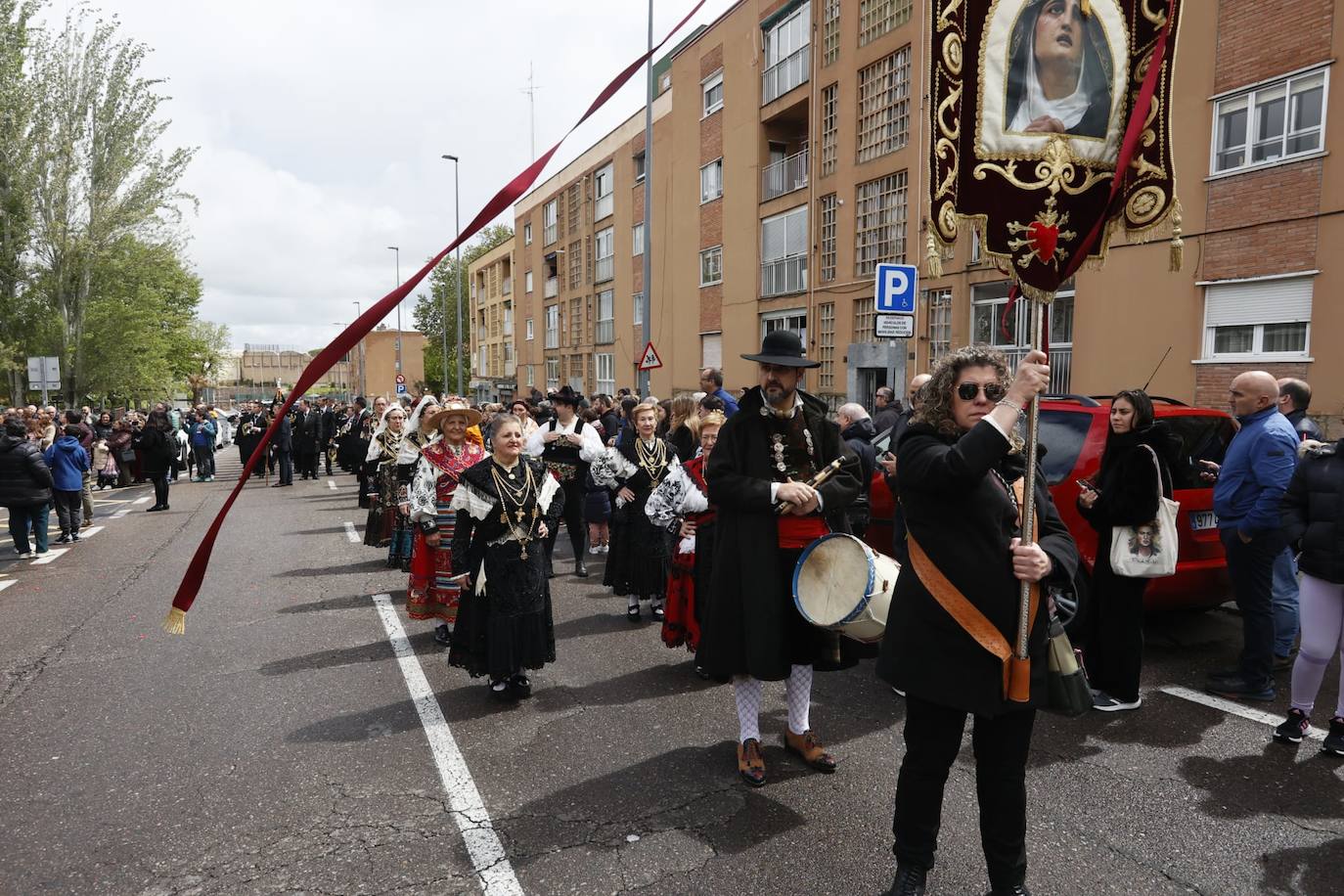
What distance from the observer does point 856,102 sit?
1970 cm

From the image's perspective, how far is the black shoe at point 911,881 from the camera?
9.54 ft

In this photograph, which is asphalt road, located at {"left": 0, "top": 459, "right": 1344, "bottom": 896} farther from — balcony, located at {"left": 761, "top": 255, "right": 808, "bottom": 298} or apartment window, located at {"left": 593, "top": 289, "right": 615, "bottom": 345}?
apartment window, located at {"left": 593, "top": 289, "right": 615, "bottom": 345}

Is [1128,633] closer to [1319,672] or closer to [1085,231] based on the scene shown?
[1319,672]

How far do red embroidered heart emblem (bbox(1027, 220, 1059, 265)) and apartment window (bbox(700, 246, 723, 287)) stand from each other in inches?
921

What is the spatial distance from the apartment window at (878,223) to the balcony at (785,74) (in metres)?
4.17

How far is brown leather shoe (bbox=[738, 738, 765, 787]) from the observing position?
3.93m

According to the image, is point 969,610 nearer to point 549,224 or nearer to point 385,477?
point 385,477

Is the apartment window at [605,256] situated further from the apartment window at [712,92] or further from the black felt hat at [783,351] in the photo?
the black felt hat at [783,351]

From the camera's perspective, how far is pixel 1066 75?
9.92 feet

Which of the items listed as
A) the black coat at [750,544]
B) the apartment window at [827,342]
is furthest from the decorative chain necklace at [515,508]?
the apartment window at [827,342]

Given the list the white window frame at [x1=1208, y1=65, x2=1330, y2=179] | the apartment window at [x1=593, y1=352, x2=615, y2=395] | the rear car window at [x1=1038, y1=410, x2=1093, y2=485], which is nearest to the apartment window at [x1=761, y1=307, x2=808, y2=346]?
the white window frame at [x1=1208, y1=65, x2=1330, y2=179]

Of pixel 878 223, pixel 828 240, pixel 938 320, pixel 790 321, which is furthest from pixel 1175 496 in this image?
pixel 790 321

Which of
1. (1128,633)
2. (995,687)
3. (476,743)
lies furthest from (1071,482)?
(476,743)

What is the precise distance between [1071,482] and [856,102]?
16.4 metres
